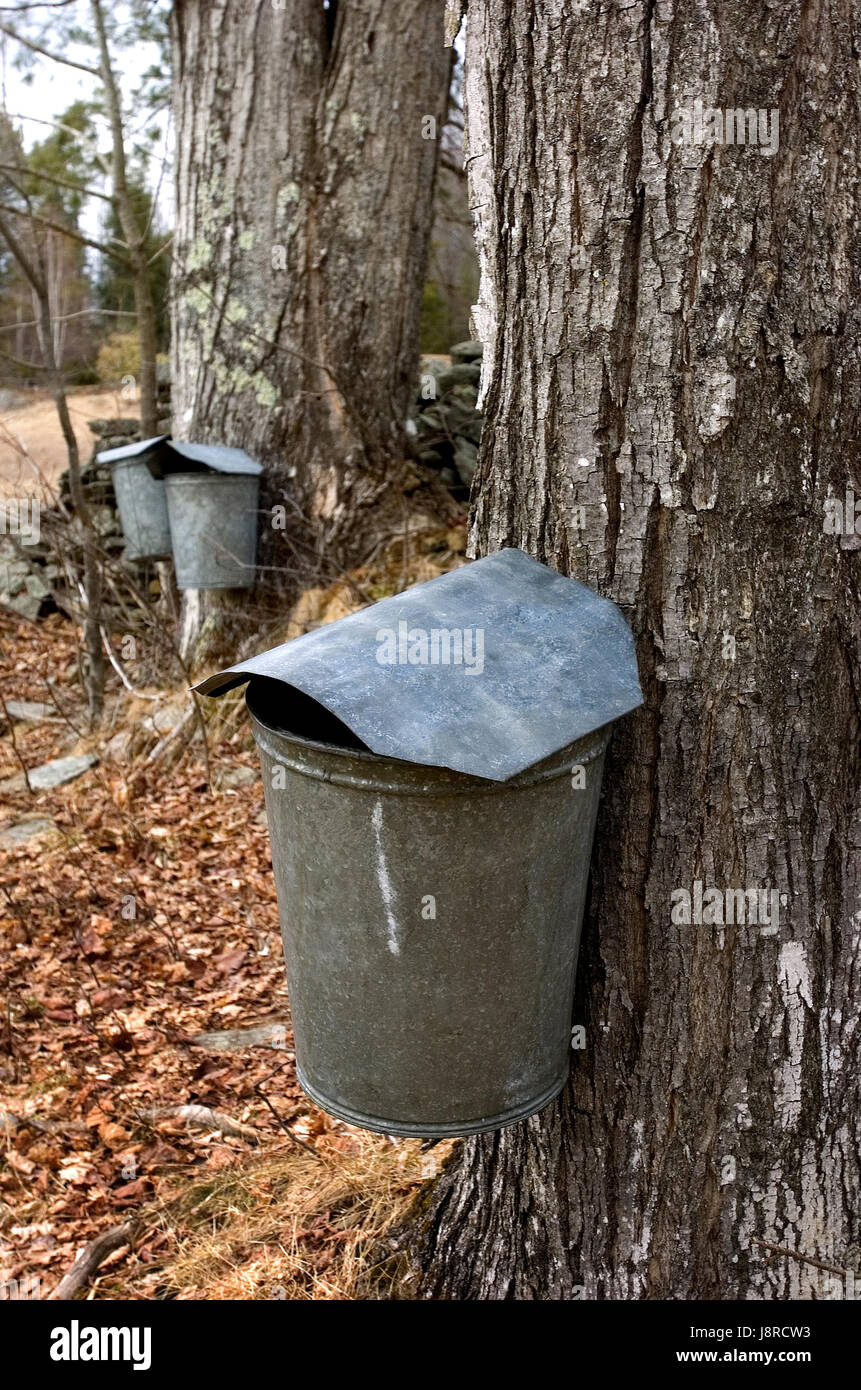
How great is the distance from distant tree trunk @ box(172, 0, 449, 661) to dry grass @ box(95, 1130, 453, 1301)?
3802 millimetres

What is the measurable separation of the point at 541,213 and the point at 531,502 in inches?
19.0

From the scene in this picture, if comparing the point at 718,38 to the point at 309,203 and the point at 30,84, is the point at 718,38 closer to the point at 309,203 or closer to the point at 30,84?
the point at 309,203

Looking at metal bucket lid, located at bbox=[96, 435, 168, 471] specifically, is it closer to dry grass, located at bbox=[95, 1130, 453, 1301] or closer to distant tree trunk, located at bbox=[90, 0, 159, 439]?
distant tree trunk, located at bbox=[90, 0, 159, 439]

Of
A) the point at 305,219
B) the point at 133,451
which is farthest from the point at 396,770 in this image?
the point at 305,219

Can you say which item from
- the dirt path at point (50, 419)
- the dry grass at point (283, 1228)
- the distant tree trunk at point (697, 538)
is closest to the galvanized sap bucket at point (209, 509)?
the dry grass at point (283, 1228)

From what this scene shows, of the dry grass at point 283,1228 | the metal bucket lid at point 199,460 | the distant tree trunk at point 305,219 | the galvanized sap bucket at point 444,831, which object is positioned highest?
the distant tree trunk at point 305,219

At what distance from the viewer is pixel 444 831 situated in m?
1.68

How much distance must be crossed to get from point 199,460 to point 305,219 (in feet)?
5.02

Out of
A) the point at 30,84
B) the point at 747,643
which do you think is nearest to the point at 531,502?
the point at 747,643

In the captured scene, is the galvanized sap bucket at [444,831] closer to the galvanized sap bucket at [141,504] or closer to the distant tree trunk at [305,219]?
the galvanized sap bucket at [141,504]

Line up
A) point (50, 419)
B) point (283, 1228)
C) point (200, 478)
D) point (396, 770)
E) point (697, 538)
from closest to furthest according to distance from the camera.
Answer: point (396, 770) → point (697, 538) → point (283, 1228) → point (200, 478) → point (50, 419)

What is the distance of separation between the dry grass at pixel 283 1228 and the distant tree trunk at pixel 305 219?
380 cm

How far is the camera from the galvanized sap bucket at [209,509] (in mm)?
5656

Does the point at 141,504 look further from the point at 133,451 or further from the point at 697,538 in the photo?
the point at 697,538
